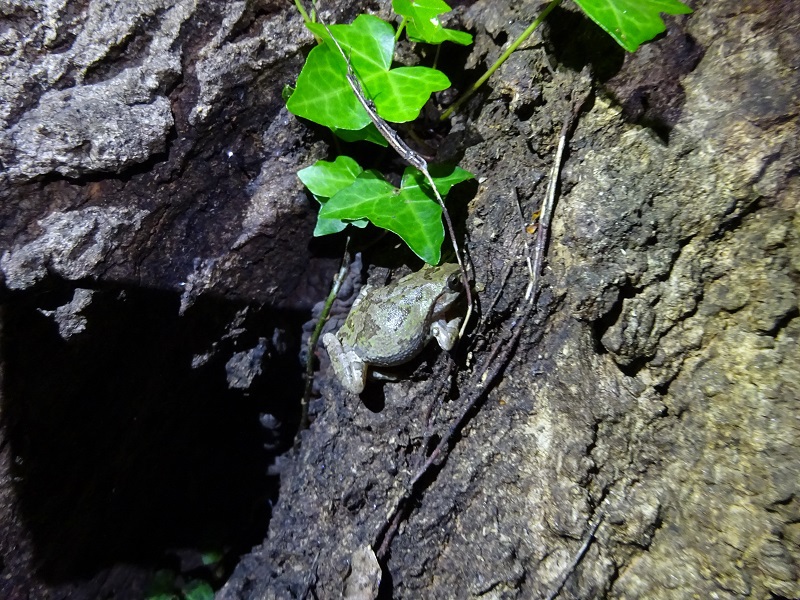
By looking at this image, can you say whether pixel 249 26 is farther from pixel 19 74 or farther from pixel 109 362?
pixel 109 362

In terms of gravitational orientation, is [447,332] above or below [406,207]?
below

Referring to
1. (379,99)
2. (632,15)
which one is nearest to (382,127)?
(379,99)

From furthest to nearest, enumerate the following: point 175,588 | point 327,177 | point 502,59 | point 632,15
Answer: point 175,588
point 327,177
point 502,59
point 632,15

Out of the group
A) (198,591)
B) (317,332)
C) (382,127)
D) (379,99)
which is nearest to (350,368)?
(317,332)

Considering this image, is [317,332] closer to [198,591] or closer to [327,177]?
[327,177]

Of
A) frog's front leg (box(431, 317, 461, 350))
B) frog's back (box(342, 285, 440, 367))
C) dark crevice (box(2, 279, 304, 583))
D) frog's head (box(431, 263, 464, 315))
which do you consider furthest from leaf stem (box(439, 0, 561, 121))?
dark crevice (box(2, 279, 304, 583))

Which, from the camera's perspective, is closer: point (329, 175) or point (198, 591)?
point (329, 175)

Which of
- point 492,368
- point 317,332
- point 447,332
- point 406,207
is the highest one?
point 406,207

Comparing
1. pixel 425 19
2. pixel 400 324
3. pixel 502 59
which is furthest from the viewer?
pixel 400 324
